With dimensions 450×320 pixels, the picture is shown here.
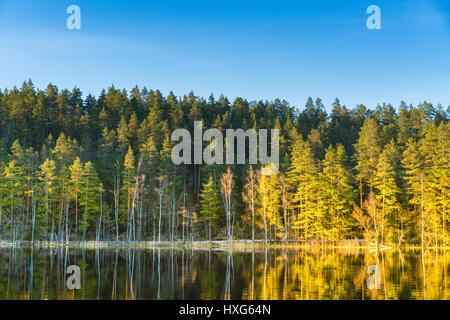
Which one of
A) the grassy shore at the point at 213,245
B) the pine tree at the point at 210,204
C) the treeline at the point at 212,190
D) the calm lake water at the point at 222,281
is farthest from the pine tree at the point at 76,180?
the calm lake water at the point at 222,281

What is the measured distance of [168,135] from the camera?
72312 mm

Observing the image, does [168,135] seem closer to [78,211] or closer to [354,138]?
[78,211]

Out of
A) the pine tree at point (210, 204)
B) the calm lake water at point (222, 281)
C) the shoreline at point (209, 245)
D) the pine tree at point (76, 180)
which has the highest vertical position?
the pine tree at point (76, 180)

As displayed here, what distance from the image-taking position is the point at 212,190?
61406 mm

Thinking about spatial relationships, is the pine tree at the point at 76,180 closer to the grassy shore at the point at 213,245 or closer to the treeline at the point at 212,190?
the treeline at the point at 212,190

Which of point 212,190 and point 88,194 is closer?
point 88,194

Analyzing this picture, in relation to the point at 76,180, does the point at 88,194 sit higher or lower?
lower

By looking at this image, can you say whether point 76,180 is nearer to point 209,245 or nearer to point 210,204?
point 210,204

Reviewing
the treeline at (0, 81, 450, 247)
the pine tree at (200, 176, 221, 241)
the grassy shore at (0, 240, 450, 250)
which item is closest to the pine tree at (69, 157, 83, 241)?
the treeline at (0, 81, 450, 247)

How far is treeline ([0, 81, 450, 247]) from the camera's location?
5397 centimetres

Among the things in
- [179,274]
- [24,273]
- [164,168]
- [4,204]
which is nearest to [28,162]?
[4,204]

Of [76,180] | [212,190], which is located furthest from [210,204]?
[76,180]

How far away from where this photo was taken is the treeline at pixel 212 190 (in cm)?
5397
